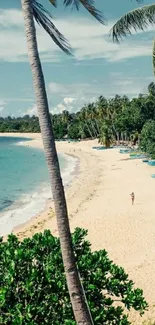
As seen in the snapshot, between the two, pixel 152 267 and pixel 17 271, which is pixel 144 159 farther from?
pixel 17 271

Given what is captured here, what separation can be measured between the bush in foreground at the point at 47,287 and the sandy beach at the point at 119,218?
17.8 ft

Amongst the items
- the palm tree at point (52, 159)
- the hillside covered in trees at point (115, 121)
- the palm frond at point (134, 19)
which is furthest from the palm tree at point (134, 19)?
the hillside covered in trees at point (115, 121)

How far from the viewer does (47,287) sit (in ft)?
21.8

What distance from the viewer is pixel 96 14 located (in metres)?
6.11

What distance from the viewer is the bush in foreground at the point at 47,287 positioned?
6.37 metres

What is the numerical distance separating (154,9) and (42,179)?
41677 millimetres

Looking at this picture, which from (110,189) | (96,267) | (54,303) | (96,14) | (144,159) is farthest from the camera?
(144,159)

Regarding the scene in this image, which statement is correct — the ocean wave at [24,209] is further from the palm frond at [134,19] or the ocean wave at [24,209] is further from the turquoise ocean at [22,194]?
the palm frond at [134,19]

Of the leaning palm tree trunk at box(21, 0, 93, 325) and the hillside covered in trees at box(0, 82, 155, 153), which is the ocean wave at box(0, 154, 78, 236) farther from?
the leaning palm tree trunk at box(21, 0, 93, 325)

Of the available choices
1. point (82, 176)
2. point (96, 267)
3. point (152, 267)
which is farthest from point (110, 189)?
point (96, 267)

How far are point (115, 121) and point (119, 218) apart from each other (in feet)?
197

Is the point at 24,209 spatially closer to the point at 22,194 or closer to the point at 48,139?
the point at 22,194

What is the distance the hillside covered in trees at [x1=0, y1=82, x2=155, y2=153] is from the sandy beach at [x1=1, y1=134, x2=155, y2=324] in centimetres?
994

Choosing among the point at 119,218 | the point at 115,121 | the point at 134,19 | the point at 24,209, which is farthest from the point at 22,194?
the point at 115,121
